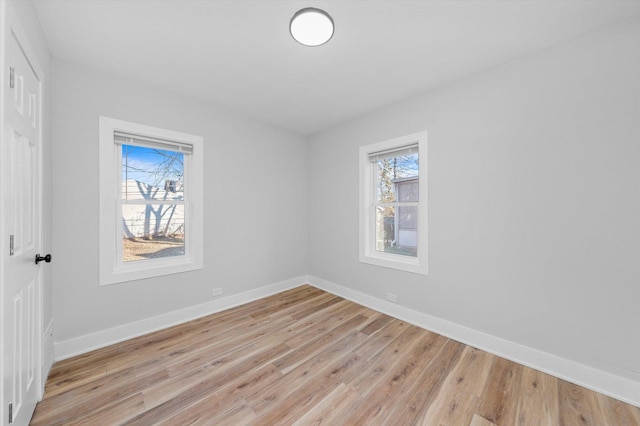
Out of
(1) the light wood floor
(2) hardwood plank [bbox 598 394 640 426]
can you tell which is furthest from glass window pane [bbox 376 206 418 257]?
(2) hardwood plank [bbox 598 394 640 426]

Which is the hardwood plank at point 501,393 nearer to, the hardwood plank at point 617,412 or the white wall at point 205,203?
the hardwood plank at point 617,412

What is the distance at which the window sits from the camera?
2.75 metres

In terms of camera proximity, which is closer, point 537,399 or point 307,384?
point 537,399

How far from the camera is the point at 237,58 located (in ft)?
7.05

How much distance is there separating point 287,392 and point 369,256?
1918 millimetres

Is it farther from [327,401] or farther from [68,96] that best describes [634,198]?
[68,96]

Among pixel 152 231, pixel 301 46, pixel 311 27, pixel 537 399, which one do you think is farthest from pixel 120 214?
pixel 537 399

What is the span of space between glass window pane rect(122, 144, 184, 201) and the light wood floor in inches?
58.5

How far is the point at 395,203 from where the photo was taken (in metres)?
3.13

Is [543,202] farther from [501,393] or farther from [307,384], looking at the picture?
[307,384]

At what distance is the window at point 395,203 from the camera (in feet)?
9.04

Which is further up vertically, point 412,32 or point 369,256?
point 412,32

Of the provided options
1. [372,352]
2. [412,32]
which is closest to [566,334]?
[372,352]

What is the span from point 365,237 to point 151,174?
8.78ft
